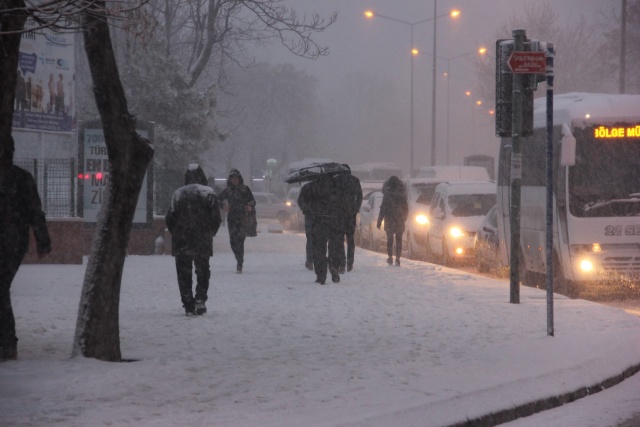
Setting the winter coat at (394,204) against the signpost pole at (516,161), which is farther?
the winter coat at (394,204)

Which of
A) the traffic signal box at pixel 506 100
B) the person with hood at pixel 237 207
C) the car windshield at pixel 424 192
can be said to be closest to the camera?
the traffic signal box at pixel 506 100

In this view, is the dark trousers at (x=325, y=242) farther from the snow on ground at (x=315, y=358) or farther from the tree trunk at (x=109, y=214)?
the tree trunk at (x=109, y=214)

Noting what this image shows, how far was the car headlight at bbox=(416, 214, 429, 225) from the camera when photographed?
27.5 metres

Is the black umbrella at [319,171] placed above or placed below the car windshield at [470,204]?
above

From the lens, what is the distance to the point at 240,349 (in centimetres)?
1035

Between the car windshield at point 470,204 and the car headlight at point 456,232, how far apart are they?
403 millimetres

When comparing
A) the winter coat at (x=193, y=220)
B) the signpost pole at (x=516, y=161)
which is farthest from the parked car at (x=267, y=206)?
the winter coat at (x=193, y=220)

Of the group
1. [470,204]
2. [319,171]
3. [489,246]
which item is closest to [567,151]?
[319,171]

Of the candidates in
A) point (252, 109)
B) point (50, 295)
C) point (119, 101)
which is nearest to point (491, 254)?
point (50, 295)

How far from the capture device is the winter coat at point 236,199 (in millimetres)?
19781

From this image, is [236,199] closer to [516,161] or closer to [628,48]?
[516,161]

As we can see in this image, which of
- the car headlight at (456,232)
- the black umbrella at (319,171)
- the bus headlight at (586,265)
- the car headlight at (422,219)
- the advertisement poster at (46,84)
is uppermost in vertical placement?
the advertisement poster at (46,84)

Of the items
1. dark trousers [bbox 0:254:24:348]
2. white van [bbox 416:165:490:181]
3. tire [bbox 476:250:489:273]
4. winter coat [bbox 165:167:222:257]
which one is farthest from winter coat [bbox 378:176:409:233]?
white van [bbox 416:165:490:181]

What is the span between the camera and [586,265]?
682 inches
